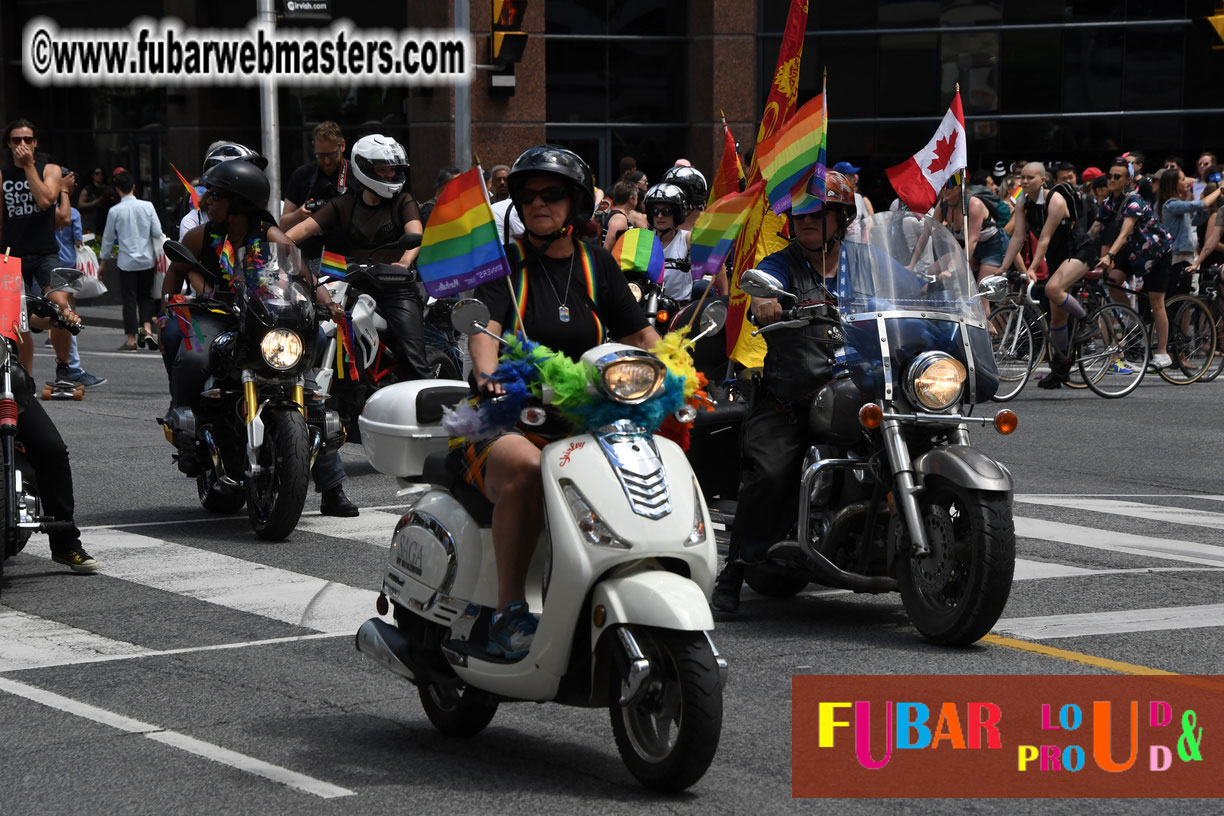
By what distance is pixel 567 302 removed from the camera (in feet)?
18.7

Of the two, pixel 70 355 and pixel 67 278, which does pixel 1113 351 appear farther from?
pixel 67 278

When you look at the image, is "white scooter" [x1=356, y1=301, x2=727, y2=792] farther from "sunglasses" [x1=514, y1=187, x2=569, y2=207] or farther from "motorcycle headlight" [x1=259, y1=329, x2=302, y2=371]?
"motorcycle headlight" [x1=259, y1=329, x2=302, y2=371]

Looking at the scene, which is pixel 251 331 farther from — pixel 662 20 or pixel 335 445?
pixel 662 20

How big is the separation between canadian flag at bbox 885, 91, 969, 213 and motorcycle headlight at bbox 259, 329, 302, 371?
324 cm

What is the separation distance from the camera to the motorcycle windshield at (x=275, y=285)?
930cm

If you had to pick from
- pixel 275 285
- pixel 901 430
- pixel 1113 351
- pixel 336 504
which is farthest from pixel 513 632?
pixel 1113 351

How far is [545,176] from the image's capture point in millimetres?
5559

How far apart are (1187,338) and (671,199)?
7.30m

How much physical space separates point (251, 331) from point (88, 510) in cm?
187

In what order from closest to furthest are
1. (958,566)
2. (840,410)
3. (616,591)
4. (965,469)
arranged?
(616,591)
(965,469)
(958,566)
(840,410)

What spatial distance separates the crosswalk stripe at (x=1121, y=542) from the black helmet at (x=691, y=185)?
408cm

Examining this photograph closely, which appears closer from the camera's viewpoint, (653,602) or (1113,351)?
(653,602)

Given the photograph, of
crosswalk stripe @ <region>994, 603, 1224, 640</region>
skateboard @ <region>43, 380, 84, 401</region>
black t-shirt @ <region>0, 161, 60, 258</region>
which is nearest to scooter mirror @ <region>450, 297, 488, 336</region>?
crosswalk stripe @ <region>994, 603, 1224, 640</region>

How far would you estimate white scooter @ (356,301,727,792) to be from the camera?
186 inches
